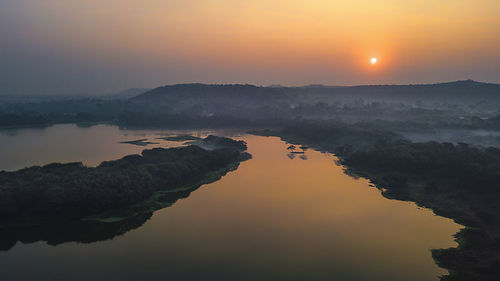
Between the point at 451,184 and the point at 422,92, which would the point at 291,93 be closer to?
the point at 422,92

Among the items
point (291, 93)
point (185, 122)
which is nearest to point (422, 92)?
point (291, 93)

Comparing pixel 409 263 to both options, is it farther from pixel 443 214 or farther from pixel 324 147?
pixel 324 147

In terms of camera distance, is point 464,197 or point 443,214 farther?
point 464,197

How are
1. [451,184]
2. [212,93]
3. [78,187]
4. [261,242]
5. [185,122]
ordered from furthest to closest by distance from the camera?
1. [212,93]
2. [185,122]
3. [451,184]
4. [78,187]
5. [261,242]

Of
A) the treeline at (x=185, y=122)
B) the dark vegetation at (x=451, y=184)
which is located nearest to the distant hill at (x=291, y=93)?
the treeline at (x=185, y=122)

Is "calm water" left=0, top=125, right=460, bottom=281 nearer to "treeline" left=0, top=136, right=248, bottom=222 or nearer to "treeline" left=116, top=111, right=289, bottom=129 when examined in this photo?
"treeline" left=0, top=136, right=248, bottom=222

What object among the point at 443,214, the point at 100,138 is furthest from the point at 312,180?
the point at 100,138
